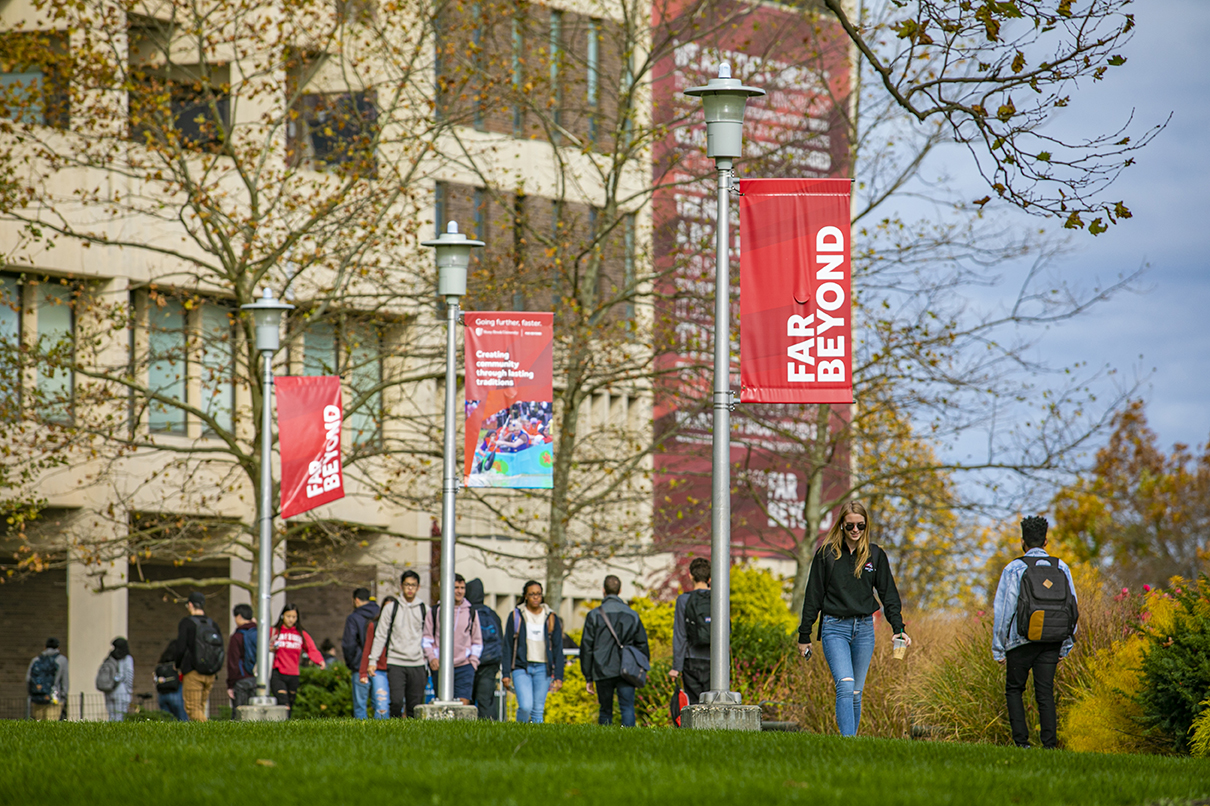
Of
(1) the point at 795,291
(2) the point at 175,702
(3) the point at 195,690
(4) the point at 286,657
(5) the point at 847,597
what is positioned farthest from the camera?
(2) the point at 175,702

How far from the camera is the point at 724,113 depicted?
12883mm

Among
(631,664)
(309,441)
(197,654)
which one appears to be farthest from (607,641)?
(197,654)

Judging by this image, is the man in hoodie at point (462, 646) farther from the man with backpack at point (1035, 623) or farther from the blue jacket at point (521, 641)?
the man with backpack at point (1035, 623)

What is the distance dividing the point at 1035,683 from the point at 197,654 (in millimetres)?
12048

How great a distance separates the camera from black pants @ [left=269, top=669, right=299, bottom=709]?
21.2m

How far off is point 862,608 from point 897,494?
17.1 m

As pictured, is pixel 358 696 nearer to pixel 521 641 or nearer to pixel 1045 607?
pixel 521 641

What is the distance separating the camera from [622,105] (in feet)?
83.4

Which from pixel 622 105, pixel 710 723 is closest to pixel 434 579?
pixel 622 105

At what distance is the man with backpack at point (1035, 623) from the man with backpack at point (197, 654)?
11541 millimetres

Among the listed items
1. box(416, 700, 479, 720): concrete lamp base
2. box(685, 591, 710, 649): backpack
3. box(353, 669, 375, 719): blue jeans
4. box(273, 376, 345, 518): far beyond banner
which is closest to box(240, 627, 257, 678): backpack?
box(353, 669, 375, 719): blue jeans

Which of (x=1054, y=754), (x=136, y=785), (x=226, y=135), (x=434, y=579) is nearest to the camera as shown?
(x=136, y=785)

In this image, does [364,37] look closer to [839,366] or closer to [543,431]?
[543,431]

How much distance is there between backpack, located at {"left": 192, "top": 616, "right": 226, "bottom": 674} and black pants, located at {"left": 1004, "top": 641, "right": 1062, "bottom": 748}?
11626 mm
